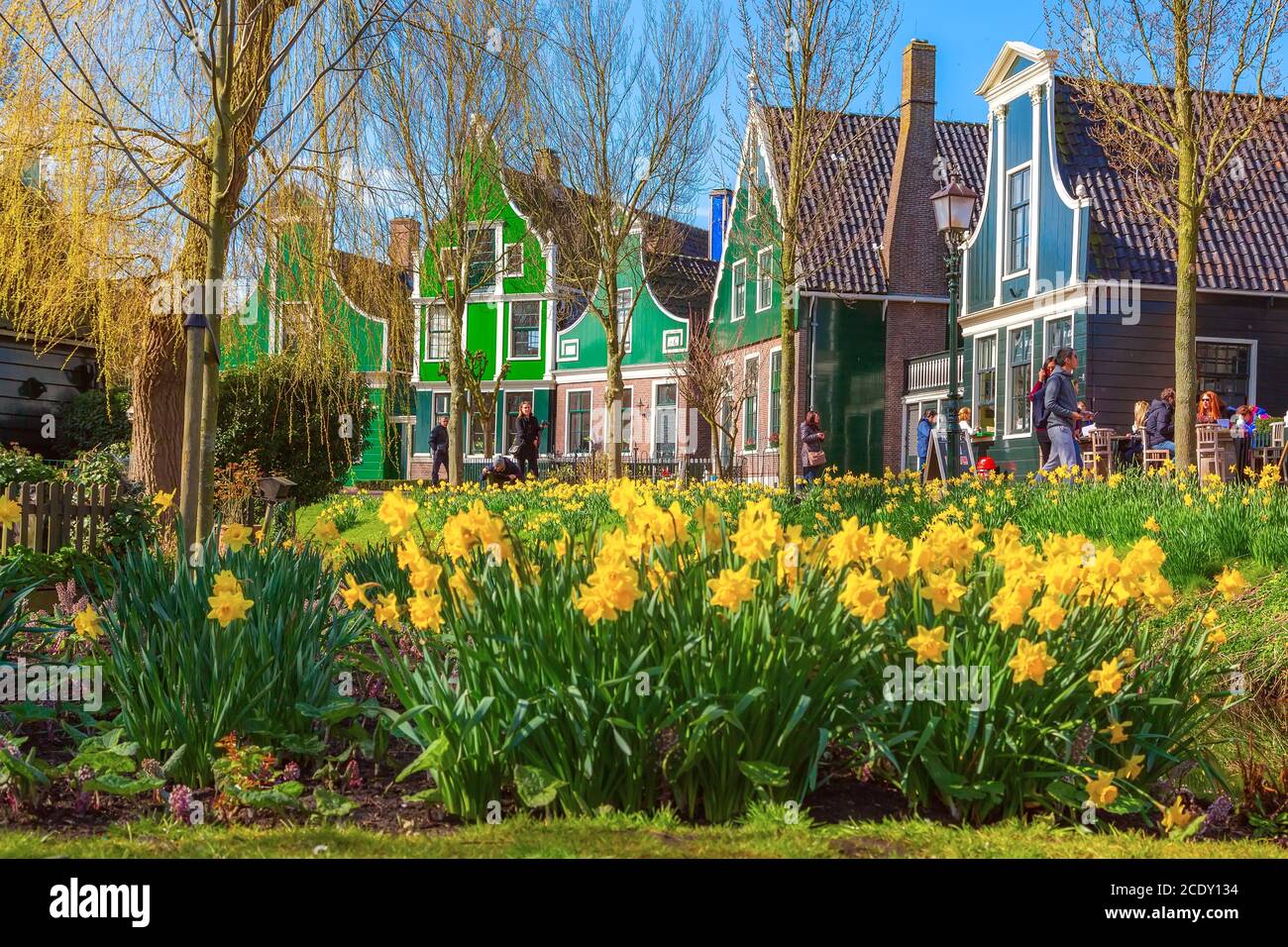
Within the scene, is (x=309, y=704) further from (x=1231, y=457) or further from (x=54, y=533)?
(x=1231, y=457)

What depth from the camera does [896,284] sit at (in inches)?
1178

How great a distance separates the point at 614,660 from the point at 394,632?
2.56 metres

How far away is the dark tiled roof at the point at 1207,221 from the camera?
21.5 metres

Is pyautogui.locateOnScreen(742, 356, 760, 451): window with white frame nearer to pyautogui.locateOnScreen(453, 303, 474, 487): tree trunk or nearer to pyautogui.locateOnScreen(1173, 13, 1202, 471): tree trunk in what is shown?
pyautogui.locateOnScreen(453, 303, 474, 487): tree trunk

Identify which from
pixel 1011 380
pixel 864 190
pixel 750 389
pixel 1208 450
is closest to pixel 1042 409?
pixel 1208 450

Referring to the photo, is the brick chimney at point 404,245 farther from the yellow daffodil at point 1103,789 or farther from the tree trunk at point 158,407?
the yellow daffodil at point 1103,789

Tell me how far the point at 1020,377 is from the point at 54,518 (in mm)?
18456

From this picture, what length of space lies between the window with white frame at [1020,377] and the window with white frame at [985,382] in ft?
2.04

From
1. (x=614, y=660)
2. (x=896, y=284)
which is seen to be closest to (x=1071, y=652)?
(x=614, y=660)

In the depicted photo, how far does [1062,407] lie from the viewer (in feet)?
51.9
